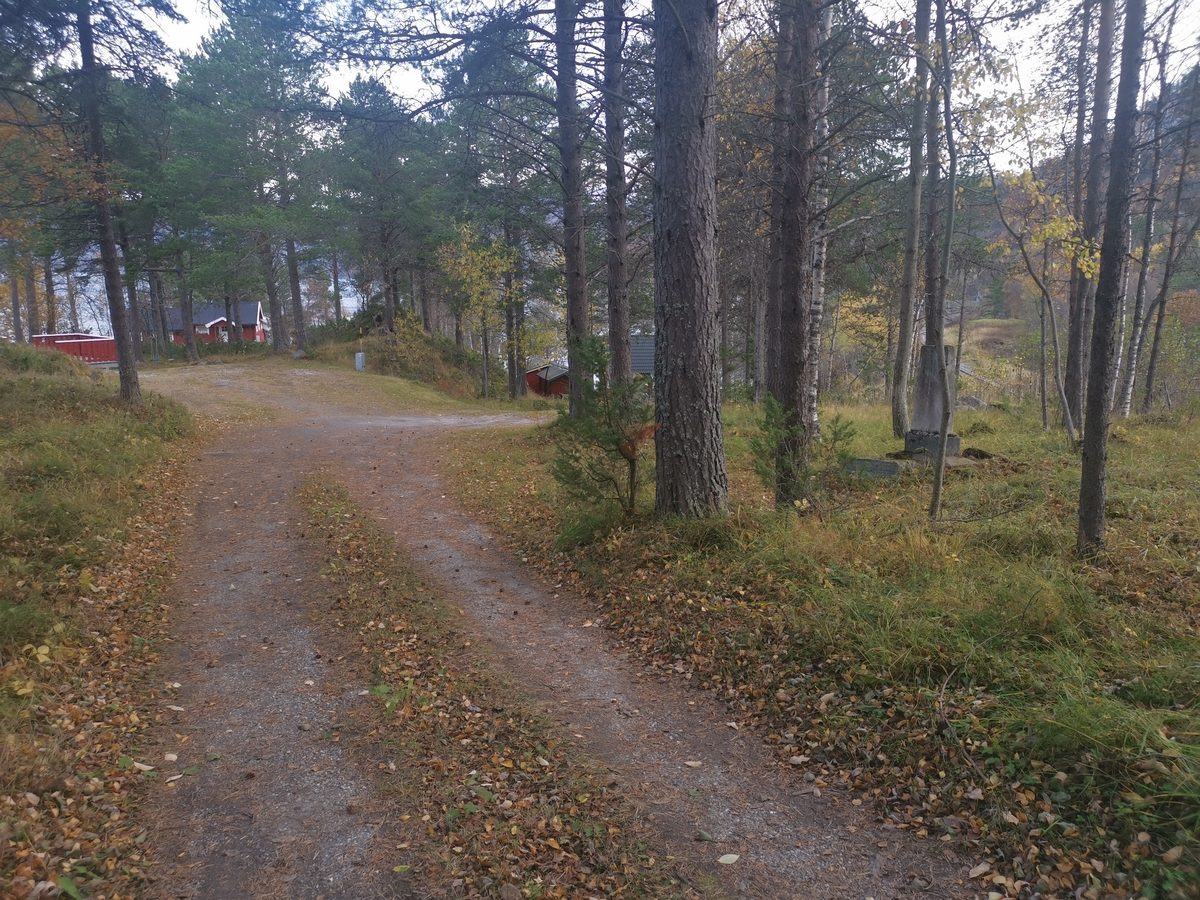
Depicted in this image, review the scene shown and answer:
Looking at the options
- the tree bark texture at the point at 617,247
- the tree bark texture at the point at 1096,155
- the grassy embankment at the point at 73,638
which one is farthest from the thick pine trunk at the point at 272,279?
the tree bark texture at the point at 1096,155

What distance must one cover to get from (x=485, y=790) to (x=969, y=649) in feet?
9.87

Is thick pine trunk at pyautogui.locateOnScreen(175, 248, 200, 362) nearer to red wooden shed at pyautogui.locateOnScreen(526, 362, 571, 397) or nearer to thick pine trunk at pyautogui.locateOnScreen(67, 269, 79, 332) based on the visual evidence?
thick pine trunk at pyautogui.locateOnScreen(67, 269, 79, 332)

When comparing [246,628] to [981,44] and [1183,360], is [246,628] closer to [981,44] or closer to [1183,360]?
[981,44]

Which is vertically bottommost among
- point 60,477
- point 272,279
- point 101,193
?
point 60,477

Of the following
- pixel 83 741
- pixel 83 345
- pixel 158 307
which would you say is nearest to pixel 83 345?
pixel 83 345

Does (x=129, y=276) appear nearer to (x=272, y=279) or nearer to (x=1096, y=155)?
(x=272, y=279)

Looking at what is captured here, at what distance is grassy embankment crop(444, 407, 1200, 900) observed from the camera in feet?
9.86

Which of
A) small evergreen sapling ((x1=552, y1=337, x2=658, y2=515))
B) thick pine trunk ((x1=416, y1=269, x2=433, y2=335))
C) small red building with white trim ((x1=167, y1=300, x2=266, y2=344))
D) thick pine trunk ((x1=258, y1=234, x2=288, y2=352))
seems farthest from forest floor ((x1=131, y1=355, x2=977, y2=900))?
small red building with white trim ((x1=167, y1=300, x2=266, y2=344))

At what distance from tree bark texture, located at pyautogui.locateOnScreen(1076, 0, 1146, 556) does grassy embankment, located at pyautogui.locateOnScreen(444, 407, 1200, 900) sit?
54 centimetres

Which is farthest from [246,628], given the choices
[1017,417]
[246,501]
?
[1017,417]

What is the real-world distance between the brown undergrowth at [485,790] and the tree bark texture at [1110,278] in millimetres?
4644

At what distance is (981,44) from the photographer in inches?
287

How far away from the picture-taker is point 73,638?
17.5 ft

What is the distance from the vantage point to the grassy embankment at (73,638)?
3.16 metres
